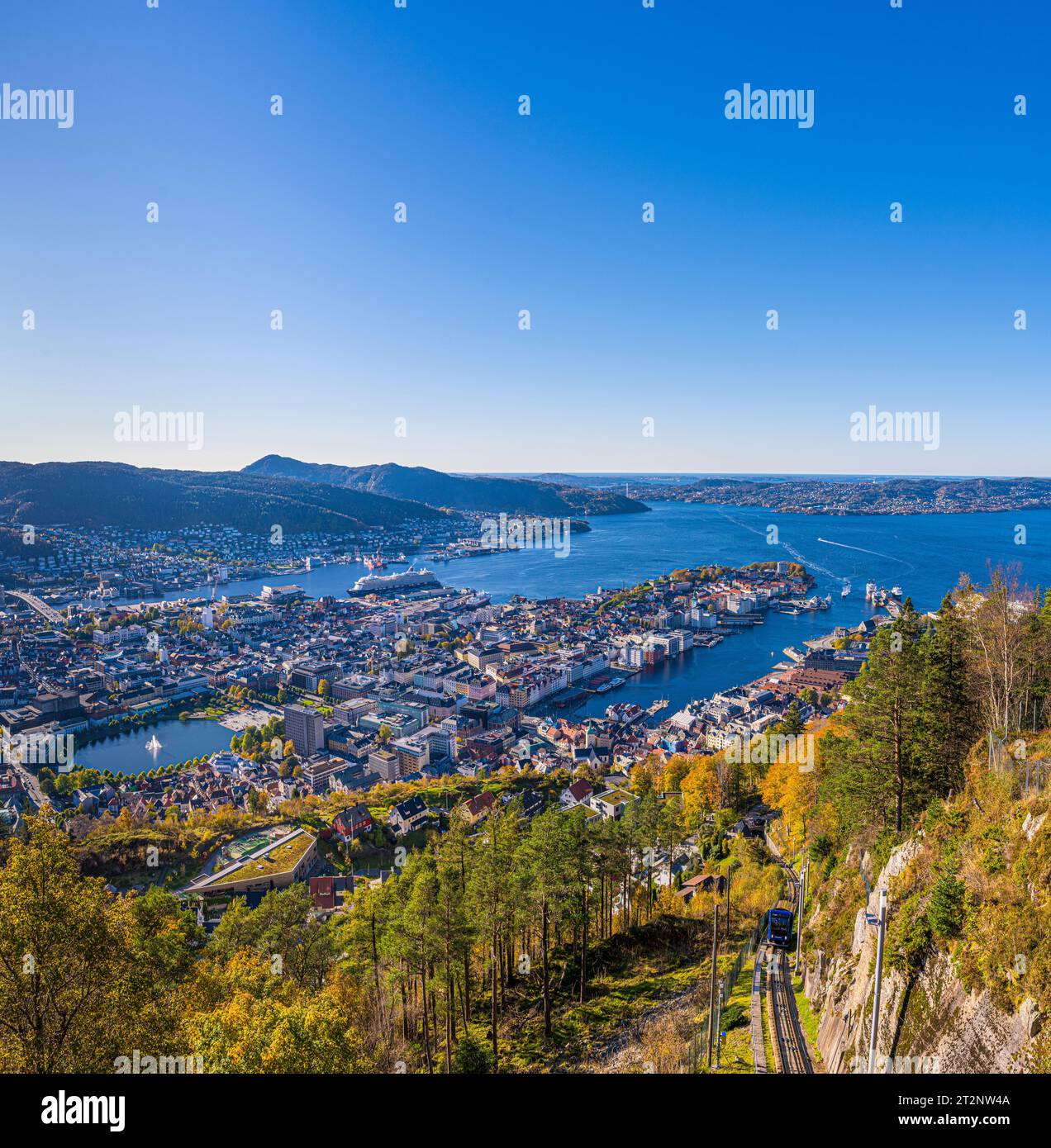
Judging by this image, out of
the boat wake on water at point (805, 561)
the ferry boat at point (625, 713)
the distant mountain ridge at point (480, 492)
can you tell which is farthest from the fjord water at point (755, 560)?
the distant mountain ridge at point (480, 492)

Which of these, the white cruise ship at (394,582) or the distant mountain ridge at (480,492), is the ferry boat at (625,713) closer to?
the white cruise ship at (394,582)

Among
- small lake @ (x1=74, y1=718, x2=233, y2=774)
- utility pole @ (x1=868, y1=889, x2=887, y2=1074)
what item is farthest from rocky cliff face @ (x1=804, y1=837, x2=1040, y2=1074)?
small lake @ (x1=74, y1=718, x2=233, y2=774)

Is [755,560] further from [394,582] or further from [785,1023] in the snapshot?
[785,1023]

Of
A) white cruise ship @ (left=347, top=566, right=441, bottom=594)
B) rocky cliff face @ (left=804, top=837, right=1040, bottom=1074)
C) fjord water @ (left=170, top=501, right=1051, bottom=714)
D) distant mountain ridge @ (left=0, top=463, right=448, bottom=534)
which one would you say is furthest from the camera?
distant mountain ridge @ (left=0, top=463, right=448, bottom=534)

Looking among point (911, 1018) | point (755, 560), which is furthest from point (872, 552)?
point (911, 1018)

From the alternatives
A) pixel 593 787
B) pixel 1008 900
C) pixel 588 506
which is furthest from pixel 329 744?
pixel 588 506

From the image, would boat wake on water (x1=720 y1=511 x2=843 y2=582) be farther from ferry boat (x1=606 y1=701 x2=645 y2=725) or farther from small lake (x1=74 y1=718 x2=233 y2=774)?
small lake (x1=74 y1=718 x2=233 y2=774)
